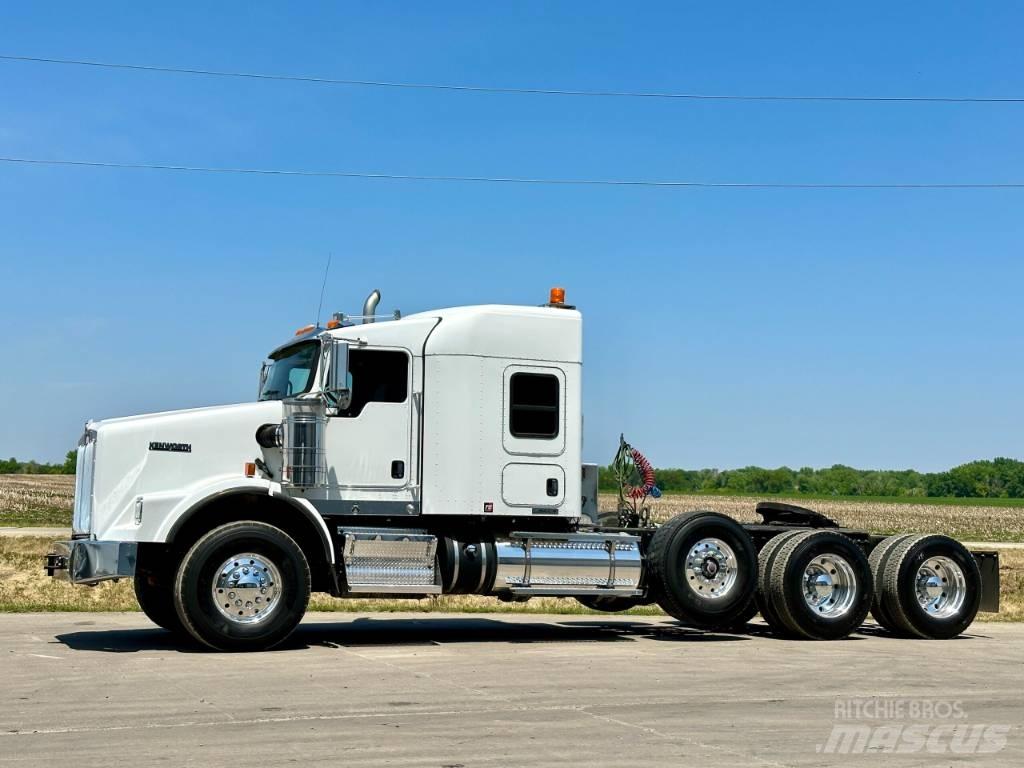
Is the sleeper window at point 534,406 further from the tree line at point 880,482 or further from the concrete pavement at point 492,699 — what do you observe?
the tree line at point 880,482

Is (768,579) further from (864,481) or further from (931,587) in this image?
(864,481)

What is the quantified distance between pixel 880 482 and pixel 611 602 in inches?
5739

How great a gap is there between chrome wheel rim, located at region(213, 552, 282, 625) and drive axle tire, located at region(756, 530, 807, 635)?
5729mm

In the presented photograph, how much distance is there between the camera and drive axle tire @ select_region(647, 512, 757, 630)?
14.9 meters

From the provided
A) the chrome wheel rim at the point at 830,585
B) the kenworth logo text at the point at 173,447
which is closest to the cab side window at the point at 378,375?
the kenworth logo text at the point at 173,447

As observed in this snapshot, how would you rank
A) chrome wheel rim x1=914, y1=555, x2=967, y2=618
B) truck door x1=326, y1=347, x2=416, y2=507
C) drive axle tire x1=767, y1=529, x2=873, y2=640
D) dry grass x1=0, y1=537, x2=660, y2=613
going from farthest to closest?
dry grass x1=0, y1=537, x2=660, y2=613 < chrome wheel rim x1=914, y1=555, x2=967, y2=618 < drive axle tire x1=767, y1=529, x2=873, y2=640 < truck door x1=326, y1=347, x2=416, y2=507

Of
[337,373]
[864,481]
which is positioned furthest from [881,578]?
[864,481]

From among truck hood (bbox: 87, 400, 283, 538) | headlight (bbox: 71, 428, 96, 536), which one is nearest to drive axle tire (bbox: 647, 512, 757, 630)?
truck hood (bbox: 87, 400, 283, 538)

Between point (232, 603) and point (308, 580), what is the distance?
0.77m

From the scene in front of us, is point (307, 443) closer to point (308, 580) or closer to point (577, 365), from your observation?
point (308, 580)

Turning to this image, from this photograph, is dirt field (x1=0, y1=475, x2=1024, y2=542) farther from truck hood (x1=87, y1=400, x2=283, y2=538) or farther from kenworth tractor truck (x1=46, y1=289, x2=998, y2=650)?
truck hood (x1=87, y1=400, x2=283, y2=538)

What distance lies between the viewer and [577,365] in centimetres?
1501

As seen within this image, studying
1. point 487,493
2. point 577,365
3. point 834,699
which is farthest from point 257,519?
point 834,699

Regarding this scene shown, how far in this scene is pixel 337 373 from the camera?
44.9ft
